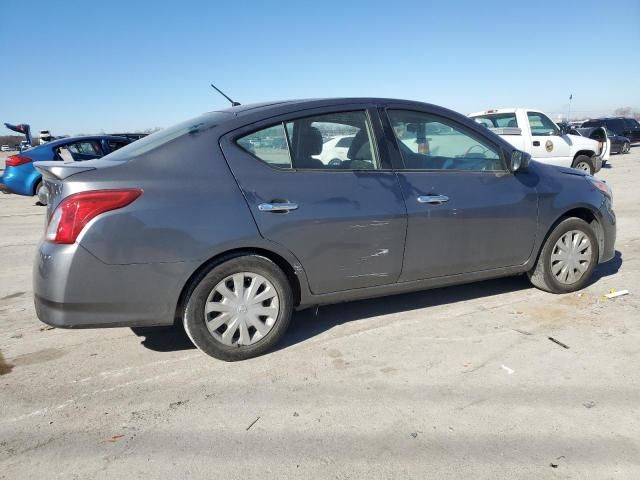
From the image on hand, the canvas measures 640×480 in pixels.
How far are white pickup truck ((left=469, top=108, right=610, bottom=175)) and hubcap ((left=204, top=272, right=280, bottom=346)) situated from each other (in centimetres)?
874

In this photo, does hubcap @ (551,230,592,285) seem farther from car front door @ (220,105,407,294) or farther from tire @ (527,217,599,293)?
car front door @ (220,105,407,294)

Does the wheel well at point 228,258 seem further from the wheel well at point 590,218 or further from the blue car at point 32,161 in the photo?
the blue car at point 32,161

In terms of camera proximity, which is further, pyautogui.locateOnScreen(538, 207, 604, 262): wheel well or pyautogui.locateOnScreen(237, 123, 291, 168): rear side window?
pyautogui.locateOnScreen(538, 207, 604, 262): wheel well

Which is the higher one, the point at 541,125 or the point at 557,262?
the point at 541,125

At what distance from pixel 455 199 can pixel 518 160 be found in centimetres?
67

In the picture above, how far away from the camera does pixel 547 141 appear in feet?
36.4

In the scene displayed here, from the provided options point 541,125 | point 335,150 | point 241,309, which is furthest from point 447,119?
point 541,125

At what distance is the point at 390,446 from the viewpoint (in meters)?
2.31

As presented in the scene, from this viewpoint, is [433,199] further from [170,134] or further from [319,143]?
[170,134]

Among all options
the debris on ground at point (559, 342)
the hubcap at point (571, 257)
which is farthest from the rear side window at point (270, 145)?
the hubcap at point (571, 257)

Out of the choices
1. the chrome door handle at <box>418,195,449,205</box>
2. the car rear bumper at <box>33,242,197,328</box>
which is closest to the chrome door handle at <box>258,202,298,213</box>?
the car rear bumper at <box>33,242,197,328</box>

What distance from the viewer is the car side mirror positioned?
12.4 feet

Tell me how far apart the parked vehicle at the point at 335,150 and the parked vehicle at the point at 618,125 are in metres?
24.1

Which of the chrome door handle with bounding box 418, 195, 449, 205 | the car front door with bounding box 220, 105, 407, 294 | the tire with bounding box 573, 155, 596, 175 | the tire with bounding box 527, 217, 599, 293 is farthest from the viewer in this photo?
the tire with bounding box 573, 155, 596, 175
